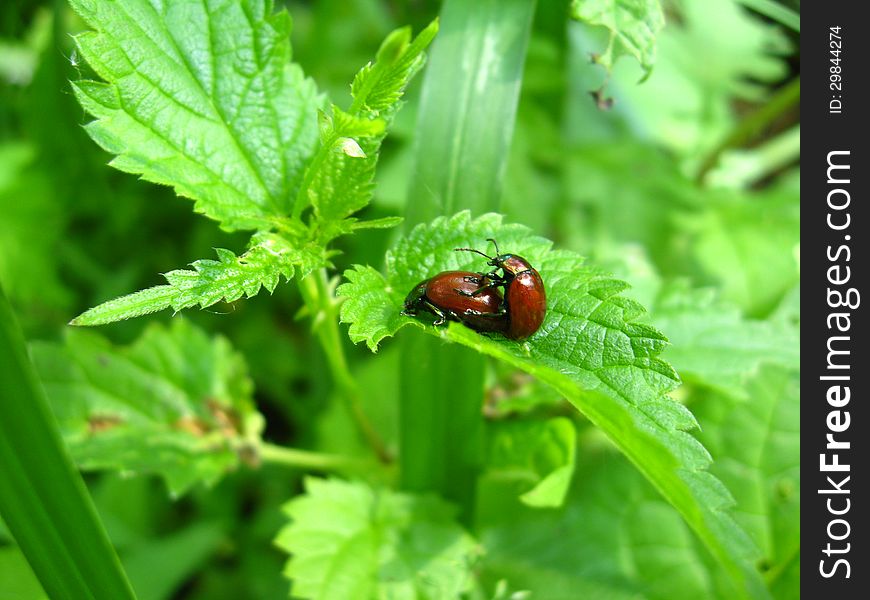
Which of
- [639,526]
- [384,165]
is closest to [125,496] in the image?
[384,165]

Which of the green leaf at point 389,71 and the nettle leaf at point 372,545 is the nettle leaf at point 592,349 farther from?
the nettle leaf at point 372,545

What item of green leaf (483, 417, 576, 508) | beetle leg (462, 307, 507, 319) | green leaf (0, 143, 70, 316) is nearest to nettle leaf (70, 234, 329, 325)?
beetle leg (462, 307, 507, 319)

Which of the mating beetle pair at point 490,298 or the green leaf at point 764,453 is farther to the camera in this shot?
the green leaf at point 764,453

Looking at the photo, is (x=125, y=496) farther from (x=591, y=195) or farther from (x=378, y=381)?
(x=591, y=195)

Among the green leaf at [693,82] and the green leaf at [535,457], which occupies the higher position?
the green leaf at [693,82]

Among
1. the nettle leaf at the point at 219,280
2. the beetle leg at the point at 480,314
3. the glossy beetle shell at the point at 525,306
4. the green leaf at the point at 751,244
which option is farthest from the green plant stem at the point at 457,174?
the green leaf at the point at 751,244

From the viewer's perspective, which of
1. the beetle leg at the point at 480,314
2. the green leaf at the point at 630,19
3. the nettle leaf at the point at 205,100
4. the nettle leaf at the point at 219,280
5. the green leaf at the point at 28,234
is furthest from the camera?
the green leaf at the point at 28,234
